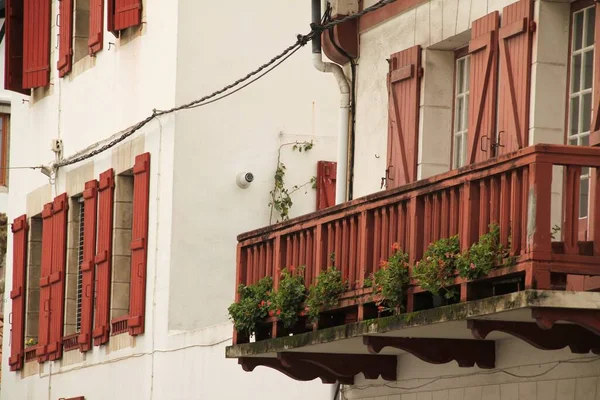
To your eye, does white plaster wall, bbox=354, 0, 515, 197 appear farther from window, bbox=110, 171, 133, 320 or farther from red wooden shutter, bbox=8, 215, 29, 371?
red wooden shutter, bbox=8, 215, 29, 371

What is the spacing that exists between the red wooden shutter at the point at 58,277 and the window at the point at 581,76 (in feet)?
40.6

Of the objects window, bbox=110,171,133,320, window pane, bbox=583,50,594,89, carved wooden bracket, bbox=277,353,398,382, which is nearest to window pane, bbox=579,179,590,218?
window pane, bbox=583,50,594,89

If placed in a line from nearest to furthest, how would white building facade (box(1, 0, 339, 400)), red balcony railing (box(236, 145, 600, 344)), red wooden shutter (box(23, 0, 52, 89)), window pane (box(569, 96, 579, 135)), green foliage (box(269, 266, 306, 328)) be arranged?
red balcony railing (box(236, 145, 600, 344)), window pane (box(569, 96, 579, 135)), green foliage (box(269, 266, 306, 328)), white building facade (box(1, 0, 339, 400)), red wooden shutter (box(23, 0, 52, 89))

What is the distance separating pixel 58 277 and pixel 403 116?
9.95m

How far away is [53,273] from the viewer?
83.7 ft

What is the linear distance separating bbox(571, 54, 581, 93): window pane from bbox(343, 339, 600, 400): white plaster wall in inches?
76.5

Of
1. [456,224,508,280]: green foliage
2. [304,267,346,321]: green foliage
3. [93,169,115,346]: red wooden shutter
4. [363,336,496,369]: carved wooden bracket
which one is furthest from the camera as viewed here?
[93,169,115,346]: red wooden shutter

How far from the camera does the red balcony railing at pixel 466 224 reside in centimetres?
1167

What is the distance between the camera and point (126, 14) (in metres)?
23.0

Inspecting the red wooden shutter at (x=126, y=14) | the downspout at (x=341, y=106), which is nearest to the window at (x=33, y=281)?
the red wooden shutter at (x=126, y=14)

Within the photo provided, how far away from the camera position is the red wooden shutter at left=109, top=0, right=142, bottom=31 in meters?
22.7

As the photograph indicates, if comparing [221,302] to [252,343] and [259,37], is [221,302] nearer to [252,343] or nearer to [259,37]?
[259,37]

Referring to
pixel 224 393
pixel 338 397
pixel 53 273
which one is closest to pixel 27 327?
pixel 53 273

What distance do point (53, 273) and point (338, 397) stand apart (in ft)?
29.2
